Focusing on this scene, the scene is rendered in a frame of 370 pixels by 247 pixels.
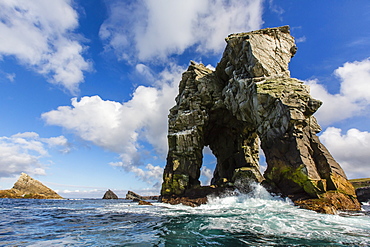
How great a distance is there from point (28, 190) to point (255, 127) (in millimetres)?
117851

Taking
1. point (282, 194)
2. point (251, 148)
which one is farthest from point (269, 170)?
point (251, 148)

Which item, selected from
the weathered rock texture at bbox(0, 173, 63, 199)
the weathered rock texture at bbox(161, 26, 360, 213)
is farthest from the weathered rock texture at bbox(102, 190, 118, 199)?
the weathered rock texture at bbox(161, 26, 360, 213)

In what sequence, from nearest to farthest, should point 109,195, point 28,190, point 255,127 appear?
point 255,127
point 28,190
point 109,195

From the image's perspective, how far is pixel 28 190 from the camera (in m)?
102

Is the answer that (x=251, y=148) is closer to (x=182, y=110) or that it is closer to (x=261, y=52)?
(x=182, y=110)

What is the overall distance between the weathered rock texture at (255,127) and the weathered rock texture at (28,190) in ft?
311

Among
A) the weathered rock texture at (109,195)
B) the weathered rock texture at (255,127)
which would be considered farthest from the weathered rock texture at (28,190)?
the weathered rock texture at (255,127)

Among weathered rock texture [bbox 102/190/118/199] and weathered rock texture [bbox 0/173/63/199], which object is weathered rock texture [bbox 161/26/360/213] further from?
weathered rock texture [bbox 0/173/63/199]

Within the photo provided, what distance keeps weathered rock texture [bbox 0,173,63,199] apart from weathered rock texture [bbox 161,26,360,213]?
9469 centimetres

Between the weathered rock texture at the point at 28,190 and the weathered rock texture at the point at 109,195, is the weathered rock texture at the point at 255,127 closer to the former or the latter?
the weathered rock texture at the point at 109,195

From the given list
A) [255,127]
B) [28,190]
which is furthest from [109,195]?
[255,127]

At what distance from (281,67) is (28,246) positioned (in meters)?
34.0

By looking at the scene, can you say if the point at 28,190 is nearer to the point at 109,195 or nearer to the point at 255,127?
the point at 109,195

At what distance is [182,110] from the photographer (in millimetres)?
40375
